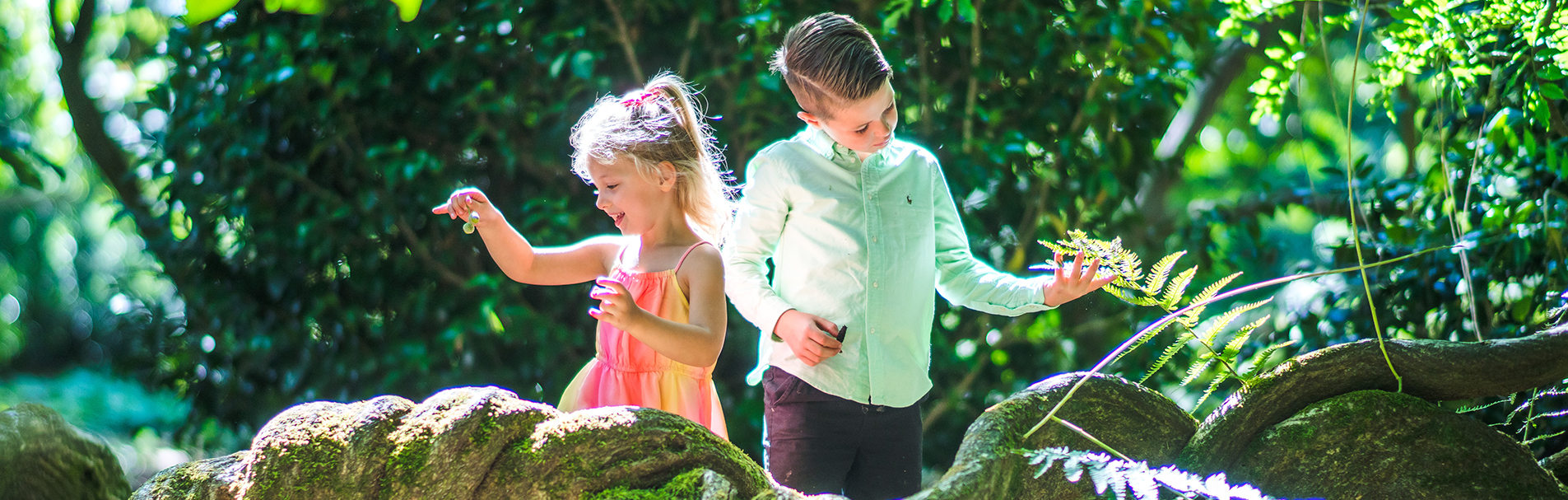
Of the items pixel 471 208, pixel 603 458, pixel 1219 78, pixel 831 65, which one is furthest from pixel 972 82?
pixel 603 458

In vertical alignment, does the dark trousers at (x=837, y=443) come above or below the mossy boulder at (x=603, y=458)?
below

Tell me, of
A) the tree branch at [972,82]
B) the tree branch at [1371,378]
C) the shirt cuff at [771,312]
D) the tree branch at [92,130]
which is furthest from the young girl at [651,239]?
the tree branch at [92,130]

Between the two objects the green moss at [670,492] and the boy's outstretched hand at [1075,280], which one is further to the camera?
the boy's outstretched hand at [1075,280]

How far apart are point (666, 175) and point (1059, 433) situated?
0.97 metres

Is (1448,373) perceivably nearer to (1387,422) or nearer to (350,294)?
(1387,422)

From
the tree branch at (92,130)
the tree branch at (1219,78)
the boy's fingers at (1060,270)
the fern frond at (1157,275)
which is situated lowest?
the tree branch at (92,130)

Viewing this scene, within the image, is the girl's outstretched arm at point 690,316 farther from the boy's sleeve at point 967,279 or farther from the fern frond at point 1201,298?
the fern frond at point 1201,298

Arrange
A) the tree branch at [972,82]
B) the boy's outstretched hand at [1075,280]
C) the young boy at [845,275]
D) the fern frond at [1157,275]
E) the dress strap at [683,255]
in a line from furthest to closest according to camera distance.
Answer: the tree branch at [972,82] → the dress strap at [683,255] → the young boy at [845,275] → the boy's outstretched hand at [1075,280] → the fern frond at [1157,275]

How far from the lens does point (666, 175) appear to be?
2033 mm

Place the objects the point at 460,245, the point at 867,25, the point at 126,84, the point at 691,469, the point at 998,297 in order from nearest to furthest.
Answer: the point at 691,469 → the point at 998,297 → the point at 867,25 → the point at 460,245 → the point at 126,84

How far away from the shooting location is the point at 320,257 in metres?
3.54

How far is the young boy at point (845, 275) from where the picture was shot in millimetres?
1860

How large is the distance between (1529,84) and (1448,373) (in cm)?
75

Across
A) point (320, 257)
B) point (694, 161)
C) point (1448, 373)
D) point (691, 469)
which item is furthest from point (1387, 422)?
point (320, 257)
